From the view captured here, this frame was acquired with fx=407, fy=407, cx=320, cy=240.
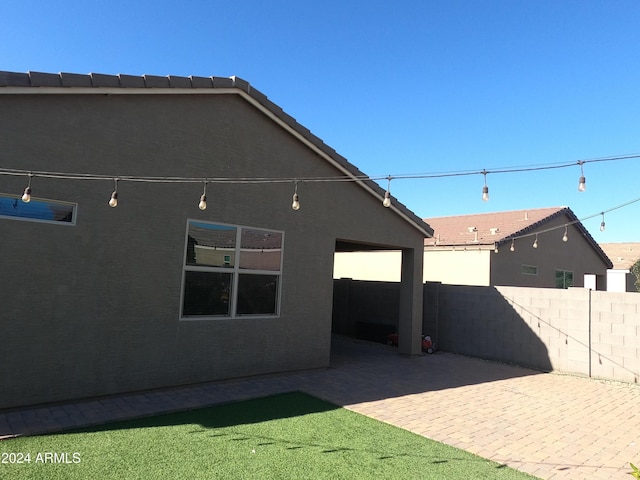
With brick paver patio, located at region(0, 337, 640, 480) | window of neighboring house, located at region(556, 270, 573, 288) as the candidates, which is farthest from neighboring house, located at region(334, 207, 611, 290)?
brick paver patio, located at region(0, 337, 640, 480)

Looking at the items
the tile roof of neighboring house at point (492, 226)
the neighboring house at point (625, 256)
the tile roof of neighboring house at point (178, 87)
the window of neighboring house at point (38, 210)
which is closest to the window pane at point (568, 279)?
the tile roof of neighboring house at point (492, 226)

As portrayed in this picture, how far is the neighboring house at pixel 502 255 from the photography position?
48.6ft

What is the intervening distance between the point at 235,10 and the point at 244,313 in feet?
20.8

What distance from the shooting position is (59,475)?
3.57 meters

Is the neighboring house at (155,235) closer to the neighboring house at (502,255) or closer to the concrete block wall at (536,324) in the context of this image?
the concrete block wall at (536,324)

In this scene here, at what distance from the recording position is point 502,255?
48.9 ft

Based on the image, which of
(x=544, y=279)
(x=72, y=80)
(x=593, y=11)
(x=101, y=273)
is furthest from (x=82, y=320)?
(x=544, y=279)

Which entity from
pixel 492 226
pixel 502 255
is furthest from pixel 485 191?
pixel 492 226

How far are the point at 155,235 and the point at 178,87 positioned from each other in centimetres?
235

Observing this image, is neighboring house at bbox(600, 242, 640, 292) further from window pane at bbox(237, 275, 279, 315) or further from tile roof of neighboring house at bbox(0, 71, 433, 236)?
window pane at bbox(237, 275, 279, 315)

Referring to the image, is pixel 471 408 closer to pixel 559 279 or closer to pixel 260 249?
pixel 260 249

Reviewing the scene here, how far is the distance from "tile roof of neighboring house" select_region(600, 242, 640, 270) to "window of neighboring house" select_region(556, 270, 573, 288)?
38.4ft

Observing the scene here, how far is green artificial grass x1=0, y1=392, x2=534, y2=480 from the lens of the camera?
376 cm

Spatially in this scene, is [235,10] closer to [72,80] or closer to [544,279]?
[72,80]
